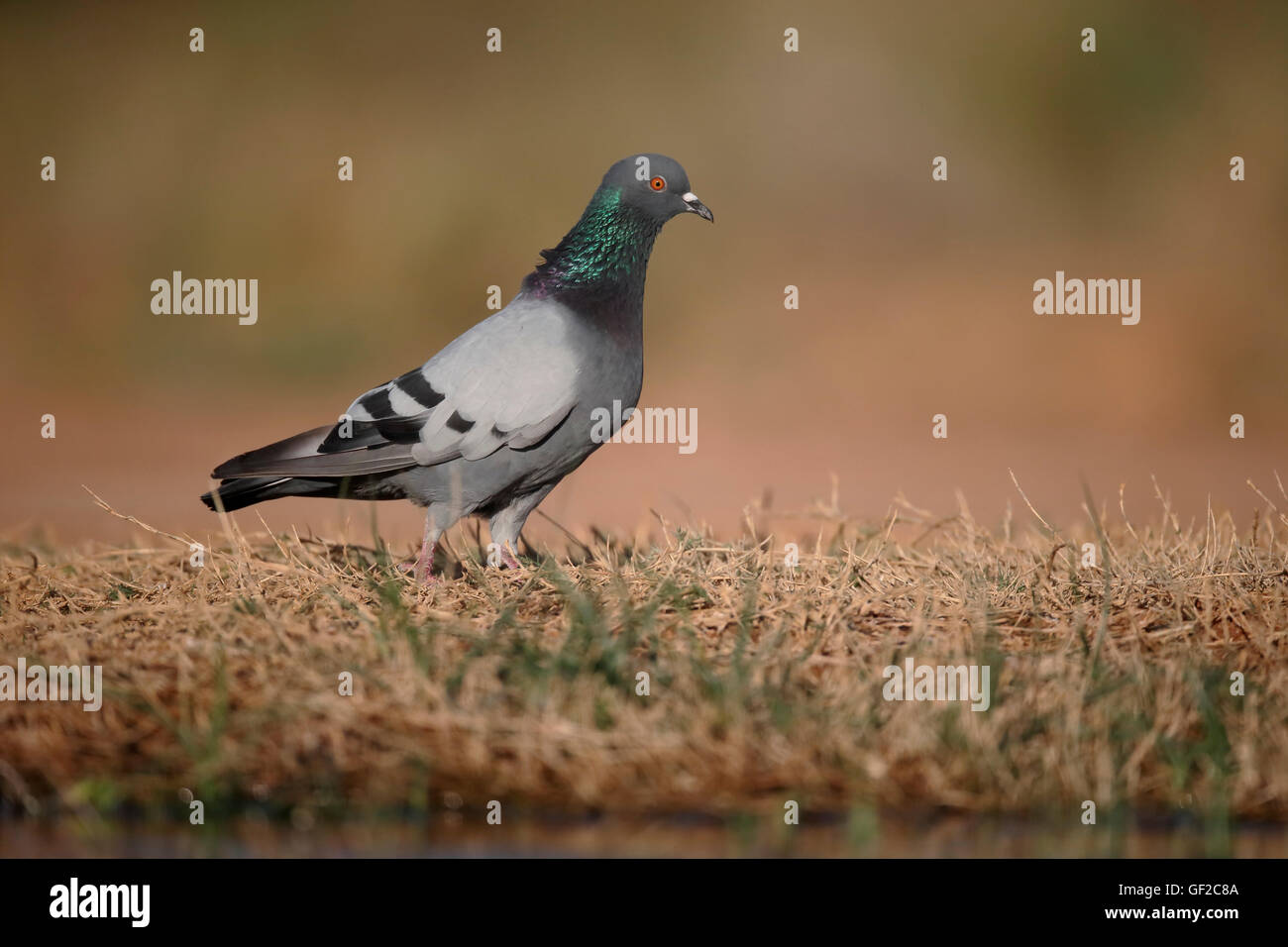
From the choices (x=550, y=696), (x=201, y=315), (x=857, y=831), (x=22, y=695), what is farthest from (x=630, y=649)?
(x=201, y=315)

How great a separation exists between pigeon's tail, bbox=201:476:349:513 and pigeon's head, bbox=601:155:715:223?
195 centimetres

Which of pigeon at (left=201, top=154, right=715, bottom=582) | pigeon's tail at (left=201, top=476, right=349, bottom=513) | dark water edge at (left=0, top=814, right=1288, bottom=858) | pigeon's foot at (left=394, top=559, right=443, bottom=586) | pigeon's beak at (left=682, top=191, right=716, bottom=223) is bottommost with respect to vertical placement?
dark water edge at (left=0, top=814, right=1288, bottom=858)

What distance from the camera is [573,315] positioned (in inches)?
228

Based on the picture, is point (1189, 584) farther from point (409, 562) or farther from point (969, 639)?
point (409, 562)

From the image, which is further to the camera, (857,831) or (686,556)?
(686,556)

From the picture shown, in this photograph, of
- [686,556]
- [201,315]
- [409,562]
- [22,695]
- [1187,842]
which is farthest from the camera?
[201,315]

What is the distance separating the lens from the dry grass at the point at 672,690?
3424mm

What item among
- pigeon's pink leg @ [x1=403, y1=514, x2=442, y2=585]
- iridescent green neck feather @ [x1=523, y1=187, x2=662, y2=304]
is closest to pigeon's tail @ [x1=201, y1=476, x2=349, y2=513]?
pigeon's pink leg @ [x1=403, y1=514, x2=442, y2=585]

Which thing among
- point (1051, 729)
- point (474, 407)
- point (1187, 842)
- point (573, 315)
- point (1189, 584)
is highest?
point (573, 315)

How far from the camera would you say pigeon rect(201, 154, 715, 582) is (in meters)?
5.53

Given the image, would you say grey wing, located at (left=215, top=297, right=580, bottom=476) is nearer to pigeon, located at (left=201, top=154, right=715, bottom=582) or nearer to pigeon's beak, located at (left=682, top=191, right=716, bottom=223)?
pigeon, located at (left=201, top=154, right=715, bottom=582)

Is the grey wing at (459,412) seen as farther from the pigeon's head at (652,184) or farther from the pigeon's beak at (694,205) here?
the pigeon's beak at (694,205)

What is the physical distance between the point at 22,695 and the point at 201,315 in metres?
12.8

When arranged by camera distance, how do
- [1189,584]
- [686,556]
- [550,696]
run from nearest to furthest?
1. [550,696]
2. [1189,584]
3. [686,556]
